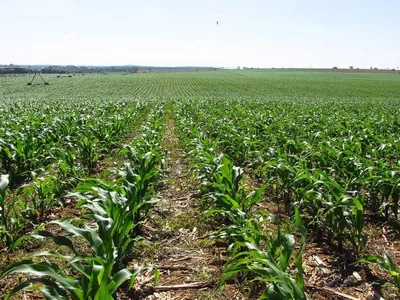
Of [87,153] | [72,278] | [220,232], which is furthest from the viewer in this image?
[87,153]

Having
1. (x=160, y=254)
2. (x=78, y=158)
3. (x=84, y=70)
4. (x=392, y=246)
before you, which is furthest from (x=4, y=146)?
(x=84, y=70)

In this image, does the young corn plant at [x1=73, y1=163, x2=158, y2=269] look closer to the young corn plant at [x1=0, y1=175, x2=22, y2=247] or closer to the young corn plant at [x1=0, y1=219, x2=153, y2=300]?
the young corn plant at [x1=0, y1=219, x2=153, y2=300]

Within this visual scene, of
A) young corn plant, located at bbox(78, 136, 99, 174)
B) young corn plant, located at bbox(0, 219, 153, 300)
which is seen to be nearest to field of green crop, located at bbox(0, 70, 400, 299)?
young corn plant, located at bbox(0, 219, 153, 300)

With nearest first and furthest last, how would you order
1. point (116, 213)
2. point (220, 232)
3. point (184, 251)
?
point (116, 213), point (220, 232), point (184, 251)

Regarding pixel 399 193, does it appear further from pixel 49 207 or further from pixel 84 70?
pixel 84 70

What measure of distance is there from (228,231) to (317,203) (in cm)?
138

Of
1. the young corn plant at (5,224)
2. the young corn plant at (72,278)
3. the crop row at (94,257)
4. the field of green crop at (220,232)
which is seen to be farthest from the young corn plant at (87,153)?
the young corn plant at (72,278)

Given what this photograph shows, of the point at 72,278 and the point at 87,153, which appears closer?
the point at 72,278

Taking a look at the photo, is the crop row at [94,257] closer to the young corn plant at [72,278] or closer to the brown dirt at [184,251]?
the young corn plant at [72,278]

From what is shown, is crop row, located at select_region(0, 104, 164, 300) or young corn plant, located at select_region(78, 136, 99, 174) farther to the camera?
young corn plant, located at select_region(78, 136, 99, 174)

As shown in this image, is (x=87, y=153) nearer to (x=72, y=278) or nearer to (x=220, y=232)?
(x=220, y=232)

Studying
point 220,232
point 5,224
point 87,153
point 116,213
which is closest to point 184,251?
point 220,232

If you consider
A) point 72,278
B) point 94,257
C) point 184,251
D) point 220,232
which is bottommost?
point 184,251

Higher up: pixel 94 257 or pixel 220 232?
pixel 94 257
